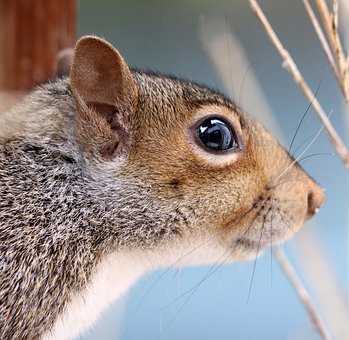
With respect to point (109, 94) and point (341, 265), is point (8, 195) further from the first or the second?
point (341, 265)

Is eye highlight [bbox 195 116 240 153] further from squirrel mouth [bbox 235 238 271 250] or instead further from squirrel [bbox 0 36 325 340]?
squirrel mouth [bbox 235 238 271 250]

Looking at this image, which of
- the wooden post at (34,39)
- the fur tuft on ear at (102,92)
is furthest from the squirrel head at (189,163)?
the wooden post at (34,39)

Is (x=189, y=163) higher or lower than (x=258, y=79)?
lower

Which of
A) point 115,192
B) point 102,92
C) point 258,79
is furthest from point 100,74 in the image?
point 258,79

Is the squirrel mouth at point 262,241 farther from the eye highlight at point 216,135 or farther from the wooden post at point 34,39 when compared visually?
the wooden post at point 34,39

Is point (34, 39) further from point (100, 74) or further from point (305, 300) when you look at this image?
point (305, 300)

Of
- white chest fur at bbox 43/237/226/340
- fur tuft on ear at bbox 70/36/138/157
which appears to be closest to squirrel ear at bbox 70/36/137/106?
fur tuft on ear at bbox 70/36/138/157

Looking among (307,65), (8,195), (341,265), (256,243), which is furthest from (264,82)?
(8,195)
